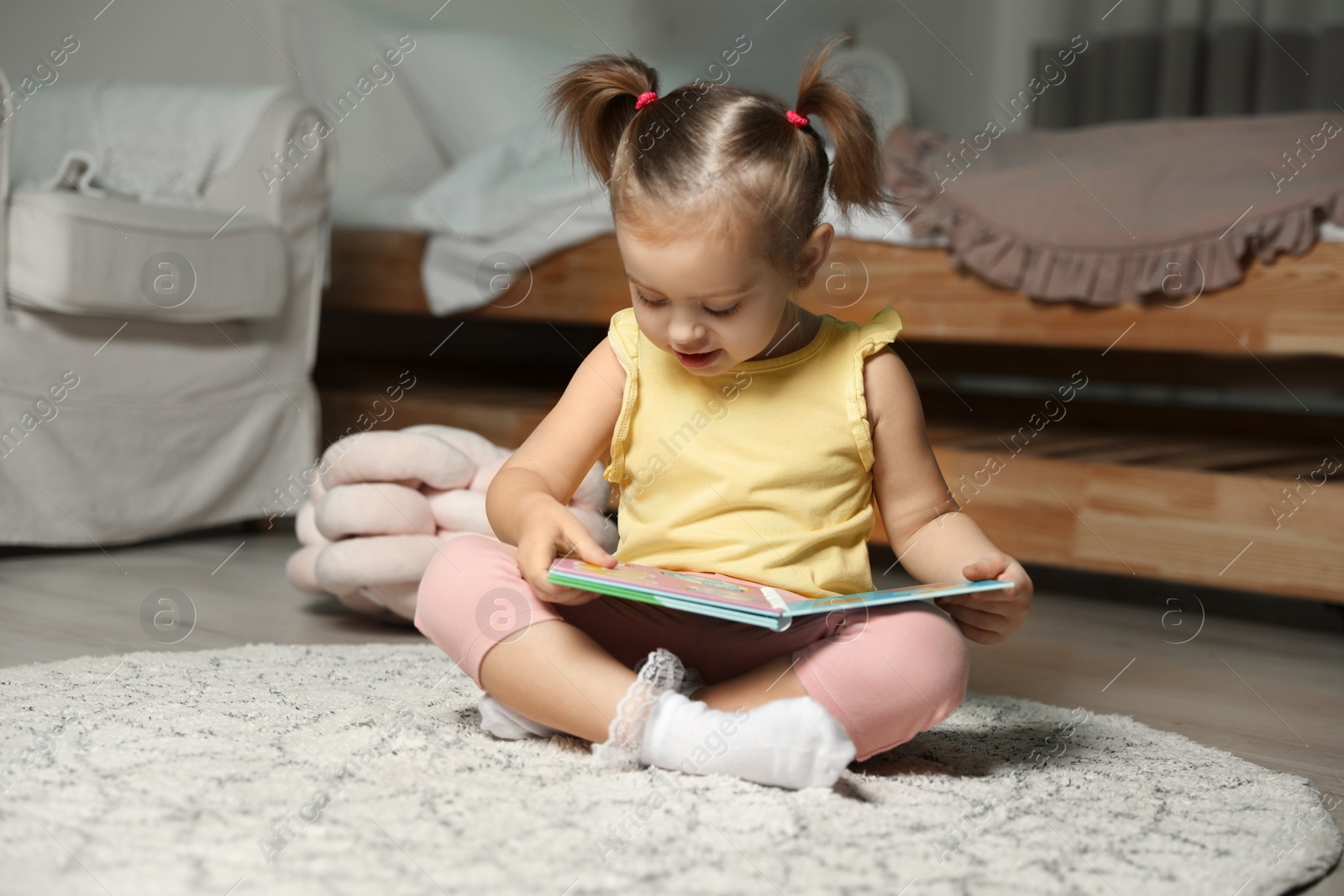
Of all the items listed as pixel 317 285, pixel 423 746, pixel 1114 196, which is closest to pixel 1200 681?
pixel 1114 196

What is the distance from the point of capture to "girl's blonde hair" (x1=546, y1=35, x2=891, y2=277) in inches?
32.2

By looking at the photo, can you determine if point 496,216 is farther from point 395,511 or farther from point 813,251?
point 813,251

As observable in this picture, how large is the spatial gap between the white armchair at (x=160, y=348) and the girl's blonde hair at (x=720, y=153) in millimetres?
835

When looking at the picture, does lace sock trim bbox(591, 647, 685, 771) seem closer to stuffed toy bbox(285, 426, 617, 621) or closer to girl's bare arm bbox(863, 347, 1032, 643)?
girl's bare arm bbox(863, 347, 1032, 643)

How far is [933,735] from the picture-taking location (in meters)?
0.94

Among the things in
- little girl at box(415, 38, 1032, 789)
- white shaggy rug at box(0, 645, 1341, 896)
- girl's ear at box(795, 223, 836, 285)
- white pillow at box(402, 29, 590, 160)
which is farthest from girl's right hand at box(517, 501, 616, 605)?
white pillow at box(402, 29, 590, 160)

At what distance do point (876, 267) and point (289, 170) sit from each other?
83 cm

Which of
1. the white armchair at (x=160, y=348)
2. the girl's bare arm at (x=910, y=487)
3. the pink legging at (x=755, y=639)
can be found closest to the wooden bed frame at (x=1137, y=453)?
the white armchair at (x=160, y=348)

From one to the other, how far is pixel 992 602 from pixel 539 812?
0.33 meters

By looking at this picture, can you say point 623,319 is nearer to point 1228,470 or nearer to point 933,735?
point 933,735

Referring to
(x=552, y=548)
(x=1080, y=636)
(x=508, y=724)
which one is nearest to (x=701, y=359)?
(x=552, y=548)

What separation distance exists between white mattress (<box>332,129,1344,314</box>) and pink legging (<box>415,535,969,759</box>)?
93cm

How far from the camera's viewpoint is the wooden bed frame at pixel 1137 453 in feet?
4.45

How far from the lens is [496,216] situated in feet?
6.21
